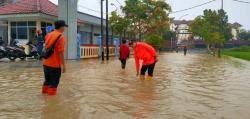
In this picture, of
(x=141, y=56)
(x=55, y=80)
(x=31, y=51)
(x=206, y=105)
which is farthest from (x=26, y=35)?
(x=206, y=105)

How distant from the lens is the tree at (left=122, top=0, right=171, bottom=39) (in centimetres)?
4838

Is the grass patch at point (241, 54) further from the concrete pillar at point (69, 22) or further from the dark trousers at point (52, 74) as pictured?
the dark trousers at point (52, 74)

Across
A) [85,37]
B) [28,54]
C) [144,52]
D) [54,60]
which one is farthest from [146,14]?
[54,60]

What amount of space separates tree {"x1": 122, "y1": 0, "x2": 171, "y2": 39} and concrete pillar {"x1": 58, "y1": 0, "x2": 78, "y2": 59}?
22694mm

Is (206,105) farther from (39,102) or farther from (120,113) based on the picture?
(39,102)

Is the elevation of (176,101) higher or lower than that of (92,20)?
lower

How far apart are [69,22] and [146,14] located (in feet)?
80.1

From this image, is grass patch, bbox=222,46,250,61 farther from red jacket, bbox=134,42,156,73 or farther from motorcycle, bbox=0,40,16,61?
red jacket, bbox=134,42,156,73

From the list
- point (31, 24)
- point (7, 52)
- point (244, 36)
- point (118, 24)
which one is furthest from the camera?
point (244, 36)

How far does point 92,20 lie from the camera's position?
4228 cm

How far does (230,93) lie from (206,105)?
219cm

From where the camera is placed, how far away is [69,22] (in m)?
25.3

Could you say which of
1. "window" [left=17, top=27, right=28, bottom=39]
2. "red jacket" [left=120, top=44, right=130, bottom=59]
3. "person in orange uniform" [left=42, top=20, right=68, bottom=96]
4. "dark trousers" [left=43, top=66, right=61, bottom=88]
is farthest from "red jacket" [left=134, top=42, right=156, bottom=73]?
"window" [left=17, top=27, right=28, bottom=39]

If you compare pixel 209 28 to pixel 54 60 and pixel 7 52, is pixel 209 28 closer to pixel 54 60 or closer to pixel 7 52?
pixel 7 52
